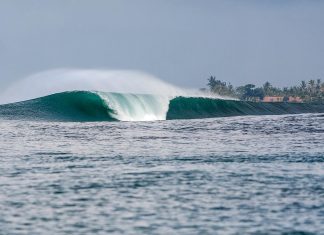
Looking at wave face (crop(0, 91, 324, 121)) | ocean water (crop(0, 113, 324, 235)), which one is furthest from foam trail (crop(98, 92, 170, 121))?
ocean water (crop(0, 113, 324, 235))

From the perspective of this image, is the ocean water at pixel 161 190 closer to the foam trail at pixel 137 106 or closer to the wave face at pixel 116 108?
the wave face at pixel 116 108

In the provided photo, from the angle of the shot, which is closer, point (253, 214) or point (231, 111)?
point (253, 214)

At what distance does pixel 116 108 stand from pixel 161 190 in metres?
44.3

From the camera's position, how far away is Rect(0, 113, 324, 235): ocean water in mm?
10695

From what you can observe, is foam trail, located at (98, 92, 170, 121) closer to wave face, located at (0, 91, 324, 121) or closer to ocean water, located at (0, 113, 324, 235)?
wave face, located at (0, 91, 324, 121)

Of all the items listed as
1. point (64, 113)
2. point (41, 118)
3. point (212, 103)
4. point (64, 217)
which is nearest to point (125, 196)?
point (64, 217)

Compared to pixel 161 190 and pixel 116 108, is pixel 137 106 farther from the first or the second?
pixel 161 190

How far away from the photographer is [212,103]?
69.4m

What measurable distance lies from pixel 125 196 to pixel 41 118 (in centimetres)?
3756

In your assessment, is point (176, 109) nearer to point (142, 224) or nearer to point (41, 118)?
point (41, 118)

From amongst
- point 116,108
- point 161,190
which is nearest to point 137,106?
point 116,108

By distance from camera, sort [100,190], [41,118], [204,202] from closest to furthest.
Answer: [204,202] → [100,190] → [41,118]

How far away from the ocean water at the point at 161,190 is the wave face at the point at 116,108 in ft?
93.8

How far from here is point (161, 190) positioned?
13.9 meters
